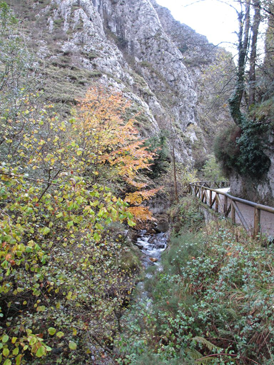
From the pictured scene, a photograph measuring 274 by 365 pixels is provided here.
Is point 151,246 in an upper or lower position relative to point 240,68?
lower

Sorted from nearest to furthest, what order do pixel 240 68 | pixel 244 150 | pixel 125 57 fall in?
pixel 244 150
pixel 240 68
pixel 125 57

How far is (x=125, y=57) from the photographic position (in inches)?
2336

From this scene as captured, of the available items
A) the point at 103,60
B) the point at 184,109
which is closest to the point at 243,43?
the point at 103,60

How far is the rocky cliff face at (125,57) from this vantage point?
107ft

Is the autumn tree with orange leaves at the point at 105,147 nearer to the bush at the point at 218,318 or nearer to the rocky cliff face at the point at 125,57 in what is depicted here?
the bush at the point at 218,318

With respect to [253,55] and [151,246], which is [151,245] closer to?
[151,246]

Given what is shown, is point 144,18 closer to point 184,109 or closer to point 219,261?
point 184,109

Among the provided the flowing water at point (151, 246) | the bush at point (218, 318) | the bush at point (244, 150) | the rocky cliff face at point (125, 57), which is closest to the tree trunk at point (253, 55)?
the bush at point (244, 150)

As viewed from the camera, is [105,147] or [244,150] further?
[244,150]

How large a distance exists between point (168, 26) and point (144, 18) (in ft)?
121

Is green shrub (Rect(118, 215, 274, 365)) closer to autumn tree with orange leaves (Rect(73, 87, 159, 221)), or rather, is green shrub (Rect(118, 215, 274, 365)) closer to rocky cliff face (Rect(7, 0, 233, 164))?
autumn tree with orange leaves (Rect(73, 87, 159, 221))

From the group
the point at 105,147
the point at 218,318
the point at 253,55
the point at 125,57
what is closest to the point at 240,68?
the point at 253,55

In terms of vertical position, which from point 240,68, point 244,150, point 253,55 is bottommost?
point 244,150

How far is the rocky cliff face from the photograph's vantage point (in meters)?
32.6
